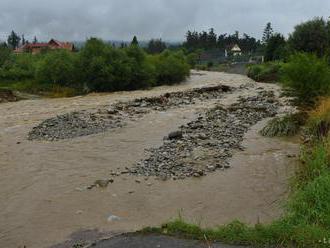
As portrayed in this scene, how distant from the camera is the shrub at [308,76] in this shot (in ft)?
49.9

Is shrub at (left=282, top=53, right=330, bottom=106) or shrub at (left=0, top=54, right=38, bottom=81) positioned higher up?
shrub at (left=282, top=53, right=330, bottom=106)

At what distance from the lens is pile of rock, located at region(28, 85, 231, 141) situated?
642 inches

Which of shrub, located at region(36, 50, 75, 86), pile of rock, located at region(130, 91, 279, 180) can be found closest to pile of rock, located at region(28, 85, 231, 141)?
pile of rock, located at region(130, 91, 279, 180)

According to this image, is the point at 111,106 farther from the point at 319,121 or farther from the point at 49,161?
the point at 319,121

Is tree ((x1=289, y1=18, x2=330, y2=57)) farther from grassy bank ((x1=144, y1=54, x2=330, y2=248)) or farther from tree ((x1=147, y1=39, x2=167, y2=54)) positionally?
tree ((x1=147, y1=39, x2=167, y2=54))

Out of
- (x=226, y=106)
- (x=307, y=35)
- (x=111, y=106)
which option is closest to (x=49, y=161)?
(x=111, y=106)

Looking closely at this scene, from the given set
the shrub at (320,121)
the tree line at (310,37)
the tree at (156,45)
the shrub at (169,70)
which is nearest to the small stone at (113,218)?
the shrub at (320,121)

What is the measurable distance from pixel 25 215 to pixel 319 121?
781cm

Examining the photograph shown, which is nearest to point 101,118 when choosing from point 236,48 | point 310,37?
point 310,37

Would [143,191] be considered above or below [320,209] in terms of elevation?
below

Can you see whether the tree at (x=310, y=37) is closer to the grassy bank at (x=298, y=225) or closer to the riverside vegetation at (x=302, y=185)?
the riverside vegetation at (x=302, y=185)

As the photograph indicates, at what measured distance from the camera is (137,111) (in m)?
21.7

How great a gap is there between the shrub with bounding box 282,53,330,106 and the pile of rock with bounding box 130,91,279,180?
7.73ft

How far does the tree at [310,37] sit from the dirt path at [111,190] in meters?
33.5
